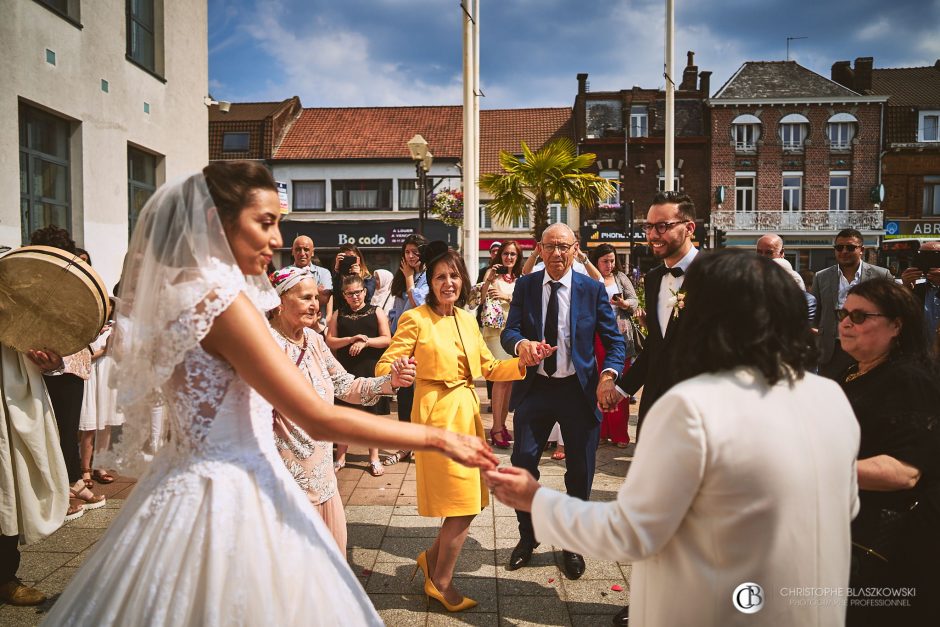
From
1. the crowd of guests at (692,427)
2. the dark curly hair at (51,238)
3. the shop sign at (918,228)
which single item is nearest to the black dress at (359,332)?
the crowd of guests at (692,427)

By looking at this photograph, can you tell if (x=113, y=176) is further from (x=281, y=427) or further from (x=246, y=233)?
(x=246, y=233)

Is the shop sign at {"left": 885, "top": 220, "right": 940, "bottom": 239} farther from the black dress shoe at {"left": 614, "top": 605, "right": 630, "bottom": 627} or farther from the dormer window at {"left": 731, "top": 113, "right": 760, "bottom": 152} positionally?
the black dress shoe at {"left": 614, "top": 605, "right": 630, "bottom": 627}

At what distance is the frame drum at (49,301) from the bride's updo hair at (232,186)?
1738mm

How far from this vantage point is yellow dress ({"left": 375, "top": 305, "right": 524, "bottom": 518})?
3.59m

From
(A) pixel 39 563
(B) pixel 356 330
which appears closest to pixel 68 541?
(A) pixel 39 563

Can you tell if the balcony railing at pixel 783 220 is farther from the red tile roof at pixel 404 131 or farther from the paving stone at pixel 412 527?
the paving stone at pixel 412 527

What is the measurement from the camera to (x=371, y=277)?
7906mm

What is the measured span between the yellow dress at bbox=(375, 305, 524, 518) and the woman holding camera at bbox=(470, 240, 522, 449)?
9.73 ft

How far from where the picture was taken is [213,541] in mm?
1874

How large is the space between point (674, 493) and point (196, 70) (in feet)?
45.4

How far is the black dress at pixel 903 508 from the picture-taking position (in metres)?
2.35

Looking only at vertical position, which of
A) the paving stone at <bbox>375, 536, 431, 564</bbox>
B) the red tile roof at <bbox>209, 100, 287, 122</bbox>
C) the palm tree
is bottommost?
the paving stone at <bbox>375, 536, 431, 564</bbox>

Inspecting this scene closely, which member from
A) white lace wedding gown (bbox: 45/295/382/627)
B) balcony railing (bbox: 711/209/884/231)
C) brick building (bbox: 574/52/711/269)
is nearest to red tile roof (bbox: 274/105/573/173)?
brick building (bbox: 574/52/711/269)

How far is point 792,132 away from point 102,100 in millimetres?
35173
